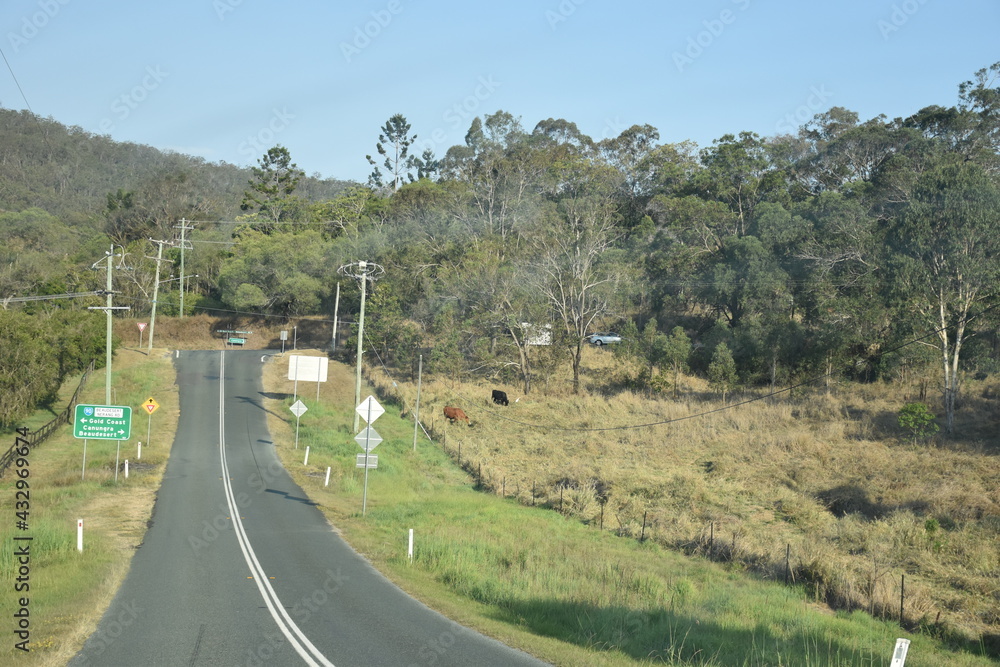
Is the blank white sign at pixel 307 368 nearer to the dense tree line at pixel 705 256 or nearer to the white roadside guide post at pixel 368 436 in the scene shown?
the dense tree line at pixel 705 256

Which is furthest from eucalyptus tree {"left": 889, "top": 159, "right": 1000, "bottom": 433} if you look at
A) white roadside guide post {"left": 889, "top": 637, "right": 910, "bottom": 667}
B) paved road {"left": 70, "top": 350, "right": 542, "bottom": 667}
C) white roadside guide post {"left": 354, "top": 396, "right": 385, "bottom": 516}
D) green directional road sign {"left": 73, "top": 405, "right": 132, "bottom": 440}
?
green directional road sign {"left": 73, "top": 405, "right": 132, "bottom": 440}

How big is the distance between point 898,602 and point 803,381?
3708cm

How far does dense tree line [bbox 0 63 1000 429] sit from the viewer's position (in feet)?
136

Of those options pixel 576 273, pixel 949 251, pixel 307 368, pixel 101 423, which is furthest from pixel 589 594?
pixel 576 273

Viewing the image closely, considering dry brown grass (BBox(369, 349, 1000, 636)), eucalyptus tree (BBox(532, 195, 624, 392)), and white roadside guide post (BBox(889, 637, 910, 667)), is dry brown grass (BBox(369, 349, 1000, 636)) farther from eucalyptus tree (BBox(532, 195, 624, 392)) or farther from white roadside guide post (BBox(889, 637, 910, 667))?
white roadside guide post (BBox(889, 637, 910, 667))

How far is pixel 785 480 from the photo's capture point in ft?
109

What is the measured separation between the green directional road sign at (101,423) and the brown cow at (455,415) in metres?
23.0

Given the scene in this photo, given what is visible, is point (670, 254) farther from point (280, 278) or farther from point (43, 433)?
point (43, 433)

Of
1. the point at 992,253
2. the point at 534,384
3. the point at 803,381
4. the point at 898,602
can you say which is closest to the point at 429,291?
the point at 534,384

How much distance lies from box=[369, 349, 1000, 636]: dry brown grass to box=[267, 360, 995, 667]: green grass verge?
214 cm

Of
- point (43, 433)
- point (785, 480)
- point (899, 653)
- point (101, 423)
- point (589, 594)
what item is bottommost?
point (43, 433)

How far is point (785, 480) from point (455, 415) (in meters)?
20.8

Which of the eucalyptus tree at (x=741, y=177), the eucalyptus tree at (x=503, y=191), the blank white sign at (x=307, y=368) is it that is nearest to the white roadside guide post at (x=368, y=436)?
the blank white sign at (x=307, y=368)

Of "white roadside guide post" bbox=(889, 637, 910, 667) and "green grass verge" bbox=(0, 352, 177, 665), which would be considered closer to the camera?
"white roadside guide post" bbox=(889, 637, 910, 667)
